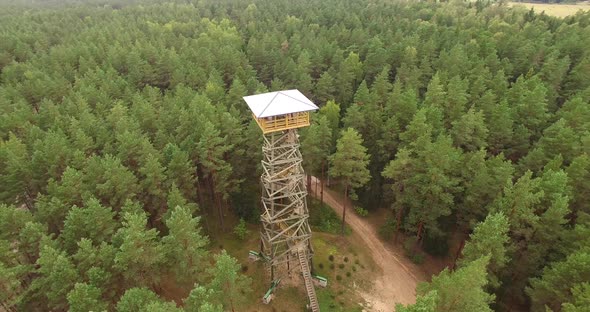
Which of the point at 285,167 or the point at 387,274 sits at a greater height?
the point at 285,167

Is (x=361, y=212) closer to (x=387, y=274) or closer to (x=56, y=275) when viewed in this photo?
(x=387, y=274)

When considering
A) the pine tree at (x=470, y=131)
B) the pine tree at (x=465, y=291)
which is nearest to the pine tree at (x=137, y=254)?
the pine tree at (x=465, y=291)

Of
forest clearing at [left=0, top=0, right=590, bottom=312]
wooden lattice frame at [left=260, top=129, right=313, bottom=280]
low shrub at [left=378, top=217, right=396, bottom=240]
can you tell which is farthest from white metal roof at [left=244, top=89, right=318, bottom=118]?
low shrub at [left=378, top=217, right=396, bottom=240]

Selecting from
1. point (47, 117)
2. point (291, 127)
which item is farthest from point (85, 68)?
point (291, 127)

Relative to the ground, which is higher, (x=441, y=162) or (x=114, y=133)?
(x=114, y=133)

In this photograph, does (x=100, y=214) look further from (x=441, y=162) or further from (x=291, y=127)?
(x=441, y=162)

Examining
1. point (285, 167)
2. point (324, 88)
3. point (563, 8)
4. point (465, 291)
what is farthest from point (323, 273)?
point (563, 8)
